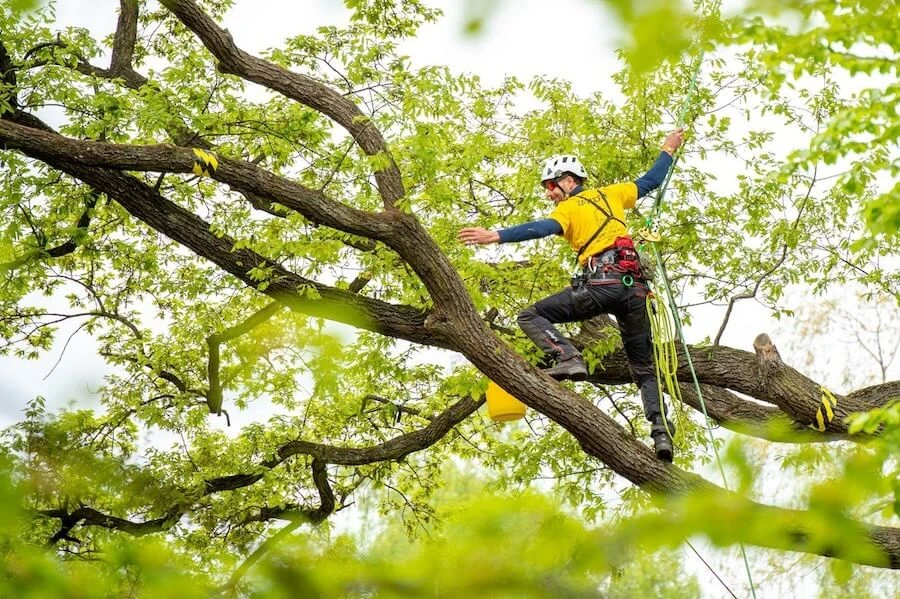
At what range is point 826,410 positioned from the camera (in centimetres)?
792

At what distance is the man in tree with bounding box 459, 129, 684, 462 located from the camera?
6.60 meters

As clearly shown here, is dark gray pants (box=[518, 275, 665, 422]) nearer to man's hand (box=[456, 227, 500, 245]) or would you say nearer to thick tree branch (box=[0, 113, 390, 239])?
man's hand (box=[456, 227, 500, 245])

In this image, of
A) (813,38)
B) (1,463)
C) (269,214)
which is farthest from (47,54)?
(1,463)

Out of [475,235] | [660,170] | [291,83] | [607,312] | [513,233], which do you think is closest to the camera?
[475,235]

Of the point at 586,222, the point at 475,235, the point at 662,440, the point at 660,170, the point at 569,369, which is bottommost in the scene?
the point at 662,440

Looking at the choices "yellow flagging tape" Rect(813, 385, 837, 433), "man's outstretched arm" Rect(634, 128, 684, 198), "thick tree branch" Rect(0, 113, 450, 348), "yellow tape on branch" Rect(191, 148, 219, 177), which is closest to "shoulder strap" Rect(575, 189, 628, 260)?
"man's outstretched arm" Rect(634, 128, 684, 198)

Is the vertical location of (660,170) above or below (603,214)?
above

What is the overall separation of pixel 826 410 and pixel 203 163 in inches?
180

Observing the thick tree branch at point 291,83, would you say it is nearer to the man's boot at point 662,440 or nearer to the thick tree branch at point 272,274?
the thick tree branch at point 272,274

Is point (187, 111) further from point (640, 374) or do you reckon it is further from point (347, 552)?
point (347, 552)

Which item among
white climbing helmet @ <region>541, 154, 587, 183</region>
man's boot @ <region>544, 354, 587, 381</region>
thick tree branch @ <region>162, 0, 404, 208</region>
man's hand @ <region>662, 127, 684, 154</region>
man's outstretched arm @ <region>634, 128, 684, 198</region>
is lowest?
man's boot @ <region>544, 354, 587, 381</region>

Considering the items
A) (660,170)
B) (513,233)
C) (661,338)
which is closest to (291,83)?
(513,233)

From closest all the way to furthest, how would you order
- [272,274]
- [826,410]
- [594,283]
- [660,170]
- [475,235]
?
[475,235]
[594,283]
[660,170]
[826,410]
[272,274]

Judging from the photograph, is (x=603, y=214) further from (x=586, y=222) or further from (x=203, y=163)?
(x=203, y=163)
